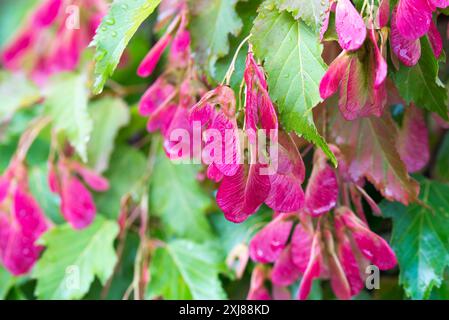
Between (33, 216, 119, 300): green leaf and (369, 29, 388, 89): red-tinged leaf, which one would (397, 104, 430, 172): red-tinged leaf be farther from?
(33, 216, 119, 300): green leaf

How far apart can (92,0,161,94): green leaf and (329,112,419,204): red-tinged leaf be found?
0.21 metres

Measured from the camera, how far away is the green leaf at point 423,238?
2.04 feet

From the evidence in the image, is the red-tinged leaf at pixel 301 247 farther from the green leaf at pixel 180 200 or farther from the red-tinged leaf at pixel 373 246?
the green leaf at pixel 180 200

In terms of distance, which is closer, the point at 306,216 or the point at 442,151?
the point at 306,216

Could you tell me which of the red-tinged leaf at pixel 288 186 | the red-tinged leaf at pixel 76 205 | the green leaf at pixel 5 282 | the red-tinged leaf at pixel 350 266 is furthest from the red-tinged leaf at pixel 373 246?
the green leaf at pixel 5 282

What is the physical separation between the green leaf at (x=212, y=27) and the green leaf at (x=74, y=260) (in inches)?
11.3

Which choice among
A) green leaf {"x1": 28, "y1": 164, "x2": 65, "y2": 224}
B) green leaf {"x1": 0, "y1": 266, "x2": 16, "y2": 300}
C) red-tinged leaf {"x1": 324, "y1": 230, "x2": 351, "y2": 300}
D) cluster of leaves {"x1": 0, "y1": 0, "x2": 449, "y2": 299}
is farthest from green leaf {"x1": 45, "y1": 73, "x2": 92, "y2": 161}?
red-tinged leaf {"x1": 324, "y1": 230, "x2": 351, "y2": 300}

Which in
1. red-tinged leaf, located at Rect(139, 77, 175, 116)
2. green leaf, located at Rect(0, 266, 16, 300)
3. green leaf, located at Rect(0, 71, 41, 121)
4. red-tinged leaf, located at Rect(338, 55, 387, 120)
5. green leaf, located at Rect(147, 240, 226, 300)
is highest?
red-tinged leaf, located at Rect(338, 55, 387, 120)

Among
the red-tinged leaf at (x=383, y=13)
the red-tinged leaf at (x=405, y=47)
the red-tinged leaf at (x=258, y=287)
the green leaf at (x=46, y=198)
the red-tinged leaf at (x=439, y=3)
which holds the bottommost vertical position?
the green leaf at (x=46, y=198)

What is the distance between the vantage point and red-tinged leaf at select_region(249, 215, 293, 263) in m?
0.61

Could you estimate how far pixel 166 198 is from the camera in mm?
834
